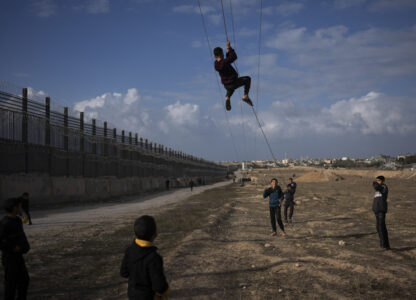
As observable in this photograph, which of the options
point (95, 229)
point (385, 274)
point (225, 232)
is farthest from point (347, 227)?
point (95, 229)

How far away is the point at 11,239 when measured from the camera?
5.24m

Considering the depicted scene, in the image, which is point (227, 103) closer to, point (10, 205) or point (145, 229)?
point (10, 205)

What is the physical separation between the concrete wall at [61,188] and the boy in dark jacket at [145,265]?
20693 mm

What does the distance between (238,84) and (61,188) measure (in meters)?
22.2

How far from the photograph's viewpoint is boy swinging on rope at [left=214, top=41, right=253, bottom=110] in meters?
8.17

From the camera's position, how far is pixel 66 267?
28.9 feet

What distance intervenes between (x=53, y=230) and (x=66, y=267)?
6407 mm

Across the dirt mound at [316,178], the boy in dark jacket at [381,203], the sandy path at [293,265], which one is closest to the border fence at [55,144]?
the sandy path at [293,265]

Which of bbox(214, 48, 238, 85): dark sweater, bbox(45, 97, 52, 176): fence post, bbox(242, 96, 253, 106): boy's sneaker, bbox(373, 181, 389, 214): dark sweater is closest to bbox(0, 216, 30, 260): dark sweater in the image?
bbox(214, 48, 238, 85): dark sweater

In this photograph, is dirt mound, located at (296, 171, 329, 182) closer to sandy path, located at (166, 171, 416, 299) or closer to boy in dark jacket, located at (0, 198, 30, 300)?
sandy path, located at (166, 171, 416, 299)

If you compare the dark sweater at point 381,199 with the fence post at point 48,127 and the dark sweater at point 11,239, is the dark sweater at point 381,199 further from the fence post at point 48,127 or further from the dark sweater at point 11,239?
the fence post at point 48,127

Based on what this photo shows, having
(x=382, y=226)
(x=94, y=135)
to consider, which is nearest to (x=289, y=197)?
(x=382, y=226)

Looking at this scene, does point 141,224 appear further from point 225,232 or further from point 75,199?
point 75,199

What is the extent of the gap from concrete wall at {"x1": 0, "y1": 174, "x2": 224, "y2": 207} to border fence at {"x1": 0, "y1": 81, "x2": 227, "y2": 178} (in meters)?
0.56
